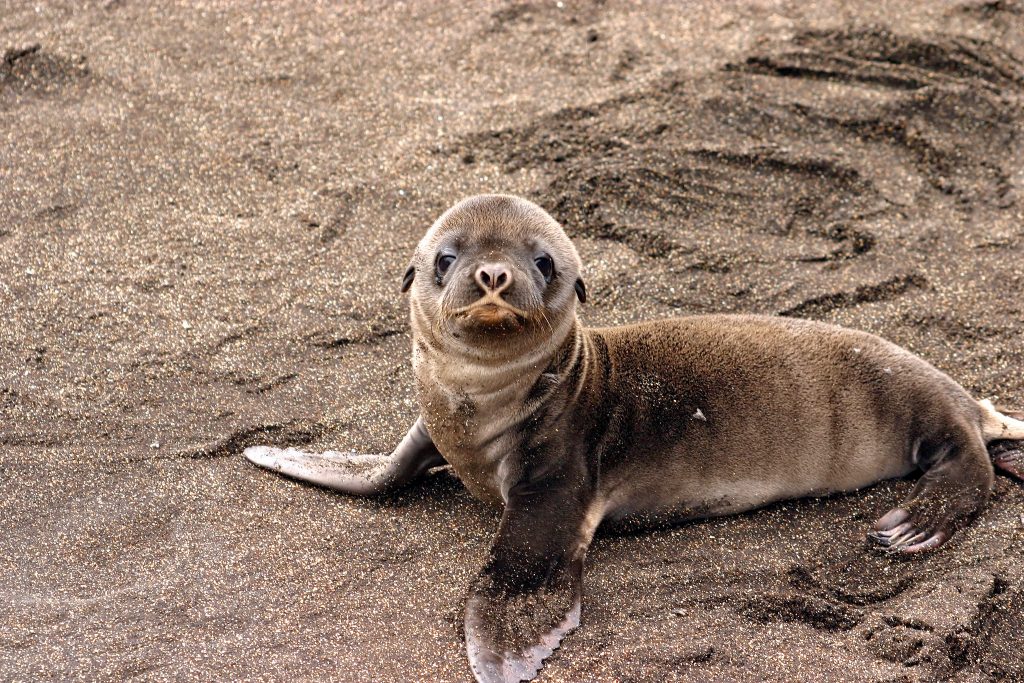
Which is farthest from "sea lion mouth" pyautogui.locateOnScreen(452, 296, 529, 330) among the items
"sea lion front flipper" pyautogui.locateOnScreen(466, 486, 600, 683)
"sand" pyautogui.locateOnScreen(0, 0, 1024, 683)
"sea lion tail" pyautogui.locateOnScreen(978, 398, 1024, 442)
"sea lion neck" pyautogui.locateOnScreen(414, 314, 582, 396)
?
"sea lion tail" pyautogui.locateOnScreen(978, 398, 1024, 442)

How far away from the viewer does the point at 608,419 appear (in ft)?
16.0

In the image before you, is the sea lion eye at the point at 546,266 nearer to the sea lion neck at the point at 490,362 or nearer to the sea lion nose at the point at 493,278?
the sea lion neck at the point at 490,362

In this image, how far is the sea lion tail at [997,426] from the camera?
5.13m

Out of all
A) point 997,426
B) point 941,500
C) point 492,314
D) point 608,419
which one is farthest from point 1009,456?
point 492,314

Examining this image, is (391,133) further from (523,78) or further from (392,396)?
(392,396)

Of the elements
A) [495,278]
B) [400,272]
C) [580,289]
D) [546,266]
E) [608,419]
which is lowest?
[400,272]

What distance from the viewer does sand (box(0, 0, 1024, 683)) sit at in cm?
423

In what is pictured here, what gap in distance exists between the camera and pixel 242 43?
25.2ft

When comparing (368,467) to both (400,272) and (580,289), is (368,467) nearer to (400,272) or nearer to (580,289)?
(580,289)

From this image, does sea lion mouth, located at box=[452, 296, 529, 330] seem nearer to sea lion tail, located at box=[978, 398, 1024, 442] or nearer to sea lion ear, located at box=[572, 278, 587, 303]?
sea lion ear, located at box=[572, 278, 587, 303]

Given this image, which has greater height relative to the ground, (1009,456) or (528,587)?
(528,587)

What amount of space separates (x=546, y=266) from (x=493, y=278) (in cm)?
39

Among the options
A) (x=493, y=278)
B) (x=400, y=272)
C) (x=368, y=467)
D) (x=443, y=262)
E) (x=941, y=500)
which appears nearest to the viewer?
(x=493, y=278)

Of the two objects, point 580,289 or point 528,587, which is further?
point 580,289
